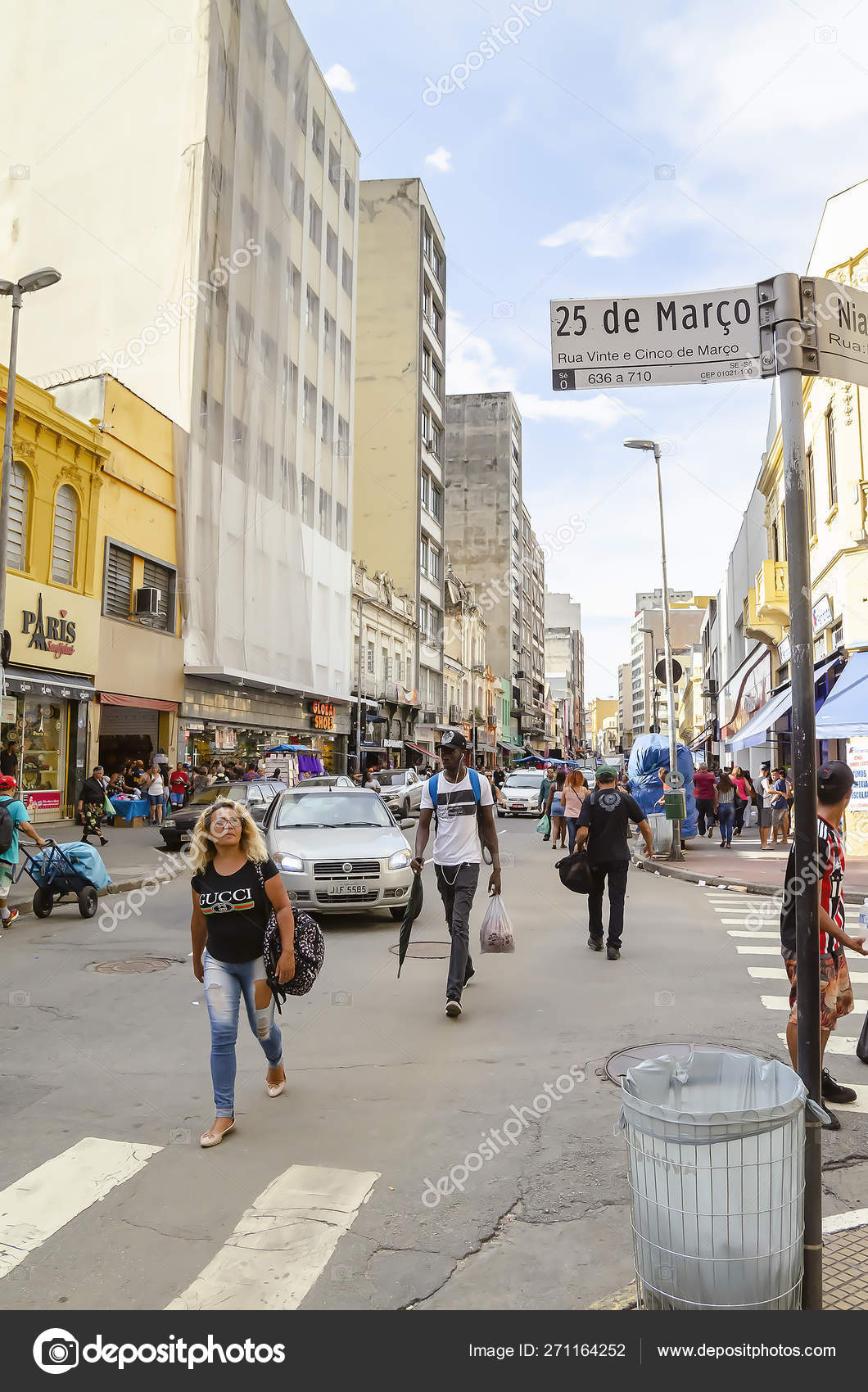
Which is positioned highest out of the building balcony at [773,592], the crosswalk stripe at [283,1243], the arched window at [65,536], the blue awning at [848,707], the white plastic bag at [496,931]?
the arched window at [65,536]

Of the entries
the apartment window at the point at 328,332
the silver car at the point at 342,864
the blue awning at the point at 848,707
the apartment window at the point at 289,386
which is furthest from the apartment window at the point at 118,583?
the apartment window at the point at 328,332

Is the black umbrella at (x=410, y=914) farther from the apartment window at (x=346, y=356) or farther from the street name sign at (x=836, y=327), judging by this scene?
the apartment window at (x=346, y=356)

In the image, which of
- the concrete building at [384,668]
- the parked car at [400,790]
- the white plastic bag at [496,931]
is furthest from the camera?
the concrete building at [384,668]

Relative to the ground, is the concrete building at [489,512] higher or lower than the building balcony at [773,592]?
higher

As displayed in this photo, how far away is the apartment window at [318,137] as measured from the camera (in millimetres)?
42344

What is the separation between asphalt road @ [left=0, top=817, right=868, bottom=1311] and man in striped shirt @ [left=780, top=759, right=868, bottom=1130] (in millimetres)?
507

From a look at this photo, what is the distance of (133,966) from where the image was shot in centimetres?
892

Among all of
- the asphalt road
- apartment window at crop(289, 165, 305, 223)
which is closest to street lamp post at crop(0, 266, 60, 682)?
the asphalt road

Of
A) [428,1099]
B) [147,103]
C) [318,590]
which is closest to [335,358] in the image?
[318,590]

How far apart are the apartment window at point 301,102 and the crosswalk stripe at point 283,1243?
43675 millimetres

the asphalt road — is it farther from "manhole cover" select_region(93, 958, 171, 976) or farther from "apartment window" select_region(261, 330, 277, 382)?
"apartment window" select_region(261, 330, 277, 382)

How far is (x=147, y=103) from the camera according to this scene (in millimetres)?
30844

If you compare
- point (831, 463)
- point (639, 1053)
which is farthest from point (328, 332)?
point (639, 1053)
